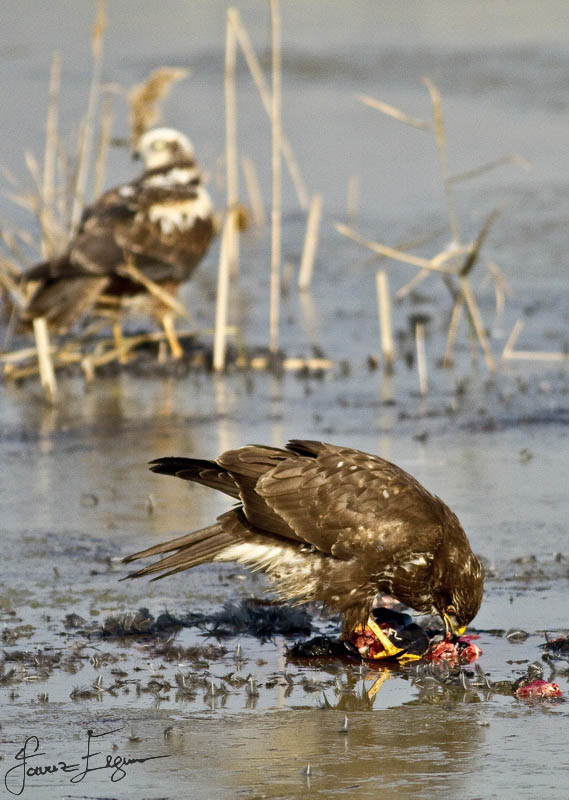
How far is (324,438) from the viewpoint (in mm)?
7887

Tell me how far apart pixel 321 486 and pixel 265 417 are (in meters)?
3.45

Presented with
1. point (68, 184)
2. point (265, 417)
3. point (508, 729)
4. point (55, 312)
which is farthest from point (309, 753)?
point (68, 184)

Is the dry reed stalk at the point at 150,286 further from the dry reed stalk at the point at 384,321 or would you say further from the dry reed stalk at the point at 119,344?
the dry reed stalk at the point at 384,321

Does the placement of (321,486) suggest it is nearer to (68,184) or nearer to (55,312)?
(55,312)

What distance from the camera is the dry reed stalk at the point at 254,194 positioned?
14.7m

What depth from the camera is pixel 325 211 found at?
15.6 m

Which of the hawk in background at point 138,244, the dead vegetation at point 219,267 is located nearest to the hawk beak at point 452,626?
the dead vegetation at point 219,267

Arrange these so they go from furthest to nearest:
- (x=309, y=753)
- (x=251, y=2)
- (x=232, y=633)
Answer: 1. (x=251, y=2)
2. (x=232, y=633)
3. (x=309, y=753)

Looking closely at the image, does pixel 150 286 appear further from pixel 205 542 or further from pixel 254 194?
pixel 254 194

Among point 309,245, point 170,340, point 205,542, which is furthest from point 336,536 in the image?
point 309,245

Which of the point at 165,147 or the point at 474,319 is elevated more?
the point at 165,147

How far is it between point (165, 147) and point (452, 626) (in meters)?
6.97

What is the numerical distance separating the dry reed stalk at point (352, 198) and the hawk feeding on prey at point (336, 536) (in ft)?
33.3

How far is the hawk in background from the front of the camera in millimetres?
10055
